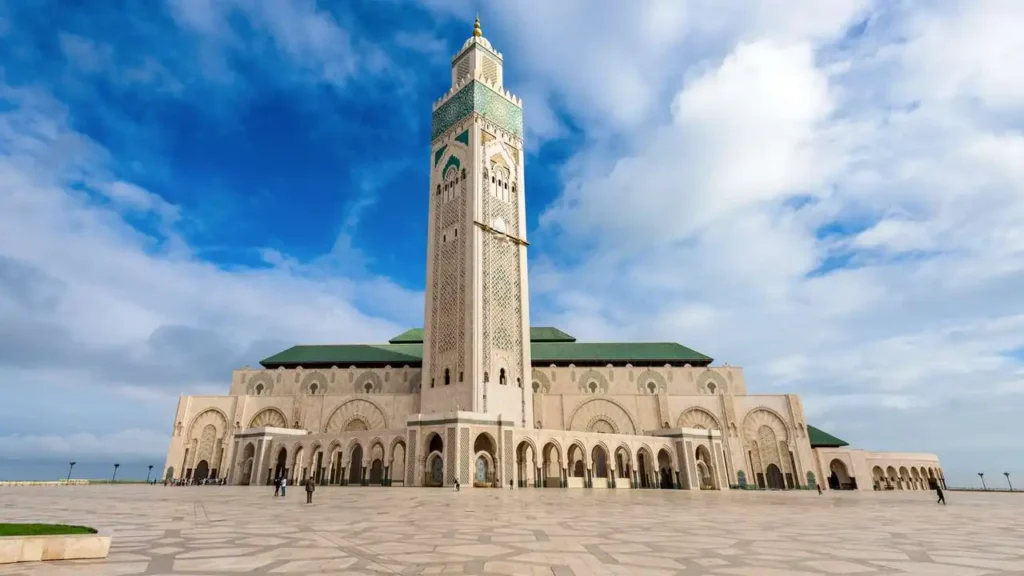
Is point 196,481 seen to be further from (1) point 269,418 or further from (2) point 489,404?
(2) point 489,404

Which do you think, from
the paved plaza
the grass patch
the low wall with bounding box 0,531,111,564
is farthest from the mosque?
the low wall with bounding box 0,531,111,564

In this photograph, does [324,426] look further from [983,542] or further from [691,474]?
[983,542]

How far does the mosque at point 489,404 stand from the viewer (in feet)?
91.1

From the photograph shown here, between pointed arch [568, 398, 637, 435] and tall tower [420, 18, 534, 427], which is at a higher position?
tall tower [420, 18, 534, 427]

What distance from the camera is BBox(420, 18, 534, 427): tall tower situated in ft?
97.5

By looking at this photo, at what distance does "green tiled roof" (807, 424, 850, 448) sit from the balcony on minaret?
3475cm

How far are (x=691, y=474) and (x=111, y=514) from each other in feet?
91.3

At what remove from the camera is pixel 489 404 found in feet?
92.8

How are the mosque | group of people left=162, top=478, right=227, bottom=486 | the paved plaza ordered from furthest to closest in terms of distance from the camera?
group of people left=162, top=478, right=227, bottom=486, the mosque, the paved plaza

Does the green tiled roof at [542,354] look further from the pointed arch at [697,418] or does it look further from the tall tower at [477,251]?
the tall tower at [477,251]

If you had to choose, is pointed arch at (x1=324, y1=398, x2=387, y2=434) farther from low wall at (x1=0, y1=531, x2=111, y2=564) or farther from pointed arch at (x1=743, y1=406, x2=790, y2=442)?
low wall at (x1=0, y1=531, x2=111, y2=564)

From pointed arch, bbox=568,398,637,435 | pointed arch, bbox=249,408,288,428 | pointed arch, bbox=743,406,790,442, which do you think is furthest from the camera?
pointed arch, bbox=249,408,288,428

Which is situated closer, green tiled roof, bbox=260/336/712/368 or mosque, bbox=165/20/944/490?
mosque, bbox=165/20/944/490

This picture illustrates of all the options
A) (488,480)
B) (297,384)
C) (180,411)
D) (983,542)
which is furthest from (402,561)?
(180,411)
